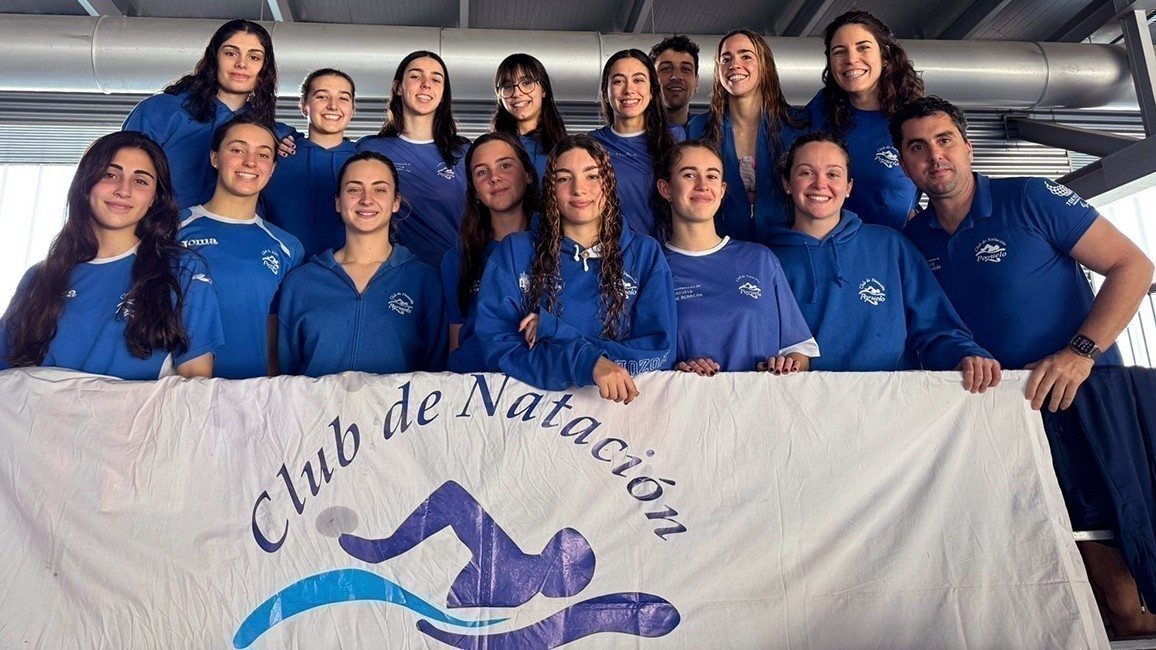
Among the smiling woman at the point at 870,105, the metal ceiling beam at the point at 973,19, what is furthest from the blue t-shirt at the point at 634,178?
the metal ceiling beam at the point at 973,19

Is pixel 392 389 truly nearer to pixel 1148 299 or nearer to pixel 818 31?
pixel 818 31

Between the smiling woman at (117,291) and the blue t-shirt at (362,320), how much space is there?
0.27 m

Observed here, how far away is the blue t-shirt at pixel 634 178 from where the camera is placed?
10.7ft

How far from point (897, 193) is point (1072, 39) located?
16.8ft

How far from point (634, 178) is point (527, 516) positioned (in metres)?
1.69

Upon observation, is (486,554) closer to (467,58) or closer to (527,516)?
(527,516)

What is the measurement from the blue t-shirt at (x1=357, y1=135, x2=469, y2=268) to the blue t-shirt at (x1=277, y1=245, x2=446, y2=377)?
0.50 m

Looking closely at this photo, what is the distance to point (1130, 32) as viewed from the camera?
6117 millimetres

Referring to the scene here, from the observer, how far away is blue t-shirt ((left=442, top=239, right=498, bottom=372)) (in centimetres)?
265

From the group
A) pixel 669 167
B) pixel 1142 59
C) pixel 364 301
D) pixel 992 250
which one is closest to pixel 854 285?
pixel 992 250

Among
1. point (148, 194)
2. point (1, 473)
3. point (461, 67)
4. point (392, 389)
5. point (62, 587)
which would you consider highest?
point (461, 67)

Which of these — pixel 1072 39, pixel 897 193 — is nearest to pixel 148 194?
pixel 897 193

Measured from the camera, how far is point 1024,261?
273 centimetres

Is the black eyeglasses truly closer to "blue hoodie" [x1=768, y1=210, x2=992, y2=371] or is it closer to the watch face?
"blue hoodie" [x1=768, y1=210, x2=992, y2=371]
